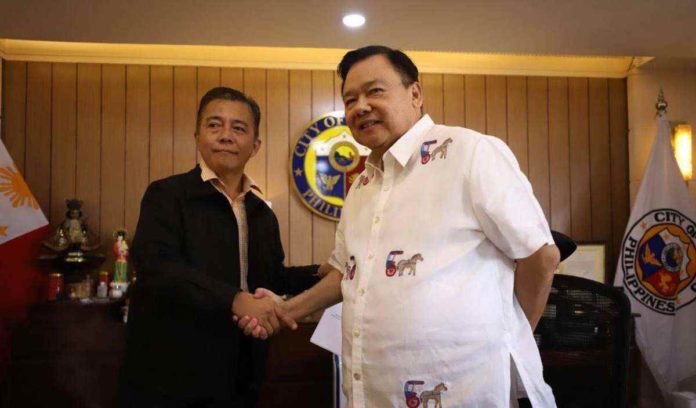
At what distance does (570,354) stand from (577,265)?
3063 millimetres

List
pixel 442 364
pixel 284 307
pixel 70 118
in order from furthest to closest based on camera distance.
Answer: pixel 70 118
pixel 284 307
pixel 442 364

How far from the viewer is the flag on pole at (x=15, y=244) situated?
324 centimetres

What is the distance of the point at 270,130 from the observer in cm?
410

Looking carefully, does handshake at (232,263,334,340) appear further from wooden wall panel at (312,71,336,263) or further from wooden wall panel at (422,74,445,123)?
wooden wall panel at (422,74,445,123)

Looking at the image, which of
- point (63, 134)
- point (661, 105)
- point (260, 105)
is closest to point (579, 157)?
point (661, 105)

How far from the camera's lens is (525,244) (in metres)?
1.20

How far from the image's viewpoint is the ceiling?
2947 millimetres

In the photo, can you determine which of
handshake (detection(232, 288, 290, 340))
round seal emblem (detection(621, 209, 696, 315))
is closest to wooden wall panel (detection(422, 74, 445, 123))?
round seal emblem (detection(621, 209, 696, 315))

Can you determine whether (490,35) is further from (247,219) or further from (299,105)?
(247,219)

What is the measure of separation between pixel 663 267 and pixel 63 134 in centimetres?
430

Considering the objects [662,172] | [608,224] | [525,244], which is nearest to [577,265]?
[608,224]

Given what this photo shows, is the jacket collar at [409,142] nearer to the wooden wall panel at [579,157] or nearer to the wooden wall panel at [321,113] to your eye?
the wooden wall panel at [321,113]

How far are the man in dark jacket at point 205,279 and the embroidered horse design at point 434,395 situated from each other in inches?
27.3

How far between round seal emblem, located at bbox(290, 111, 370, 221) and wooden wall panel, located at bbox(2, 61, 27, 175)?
75.5 inches
